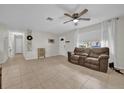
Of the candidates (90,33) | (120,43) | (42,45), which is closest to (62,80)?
(120,43)

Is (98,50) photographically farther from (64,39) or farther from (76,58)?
(64,39)

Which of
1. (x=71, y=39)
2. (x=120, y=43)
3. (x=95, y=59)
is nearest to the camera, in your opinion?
(x=95, y=59)

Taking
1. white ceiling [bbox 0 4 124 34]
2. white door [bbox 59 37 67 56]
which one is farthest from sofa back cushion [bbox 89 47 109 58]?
white door [bbox 59 37 67 56]

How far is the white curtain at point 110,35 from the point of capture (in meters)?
4.00

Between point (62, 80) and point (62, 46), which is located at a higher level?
point (62, 46)

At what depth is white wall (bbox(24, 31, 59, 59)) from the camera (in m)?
6.98

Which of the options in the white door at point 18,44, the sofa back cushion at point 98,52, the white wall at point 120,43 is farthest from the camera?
the white door at point 18,44

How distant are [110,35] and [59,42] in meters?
5.48

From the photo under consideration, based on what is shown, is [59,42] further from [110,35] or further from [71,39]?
[110,35]

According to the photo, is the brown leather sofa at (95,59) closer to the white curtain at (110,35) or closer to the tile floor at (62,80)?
the tile floor at (62,80)

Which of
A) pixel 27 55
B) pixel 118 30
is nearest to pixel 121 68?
pixel 118 30

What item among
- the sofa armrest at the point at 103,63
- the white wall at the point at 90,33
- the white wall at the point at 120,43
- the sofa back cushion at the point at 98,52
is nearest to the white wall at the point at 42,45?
the white wall at the point at 90,33

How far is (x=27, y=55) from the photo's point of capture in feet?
22.1

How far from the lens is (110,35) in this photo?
4.16 meters
